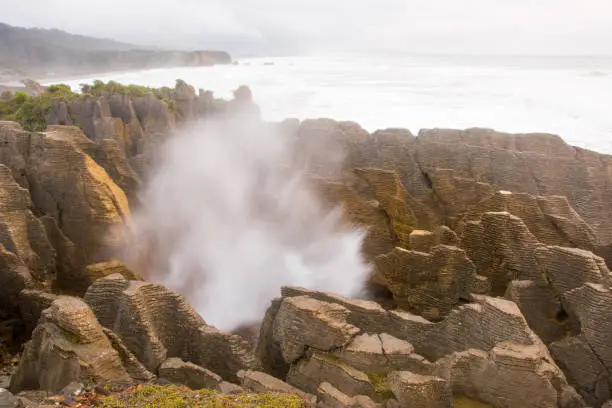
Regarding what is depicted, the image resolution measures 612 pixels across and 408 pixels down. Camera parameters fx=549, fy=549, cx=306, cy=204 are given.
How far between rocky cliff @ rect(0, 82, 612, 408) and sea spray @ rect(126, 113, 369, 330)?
60 cm

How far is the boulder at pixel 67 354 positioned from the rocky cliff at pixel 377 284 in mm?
30

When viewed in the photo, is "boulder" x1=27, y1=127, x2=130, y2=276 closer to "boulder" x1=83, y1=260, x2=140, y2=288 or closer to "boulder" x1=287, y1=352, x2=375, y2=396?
"boulder" x1=83, y1=260, x2=140, y2=288

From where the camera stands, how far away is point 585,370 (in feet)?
35.9

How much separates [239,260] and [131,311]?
20.8ft

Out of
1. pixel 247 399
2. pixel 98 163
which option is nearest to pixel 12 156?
pixel 98 163

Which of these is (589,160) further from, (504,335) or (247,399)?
(247,399)

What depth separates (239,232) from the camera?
60.6 ft

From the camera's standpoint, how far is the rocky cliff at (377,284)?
10039mm

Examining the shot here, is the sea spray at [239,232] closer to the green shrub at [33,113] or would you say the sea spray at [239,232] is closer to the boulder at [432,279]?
the boulder at [432,279]

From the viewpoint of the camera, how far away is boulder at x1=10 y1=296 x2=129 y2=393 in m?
10.2

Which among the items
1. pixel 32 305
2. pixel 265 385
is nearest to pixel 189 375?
pixel 265 385

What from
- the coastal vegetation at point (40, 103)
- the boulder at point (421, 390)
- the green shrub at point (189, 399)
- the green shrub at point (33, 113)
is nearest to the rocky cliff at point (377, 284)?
the boulder at point (421, 390)

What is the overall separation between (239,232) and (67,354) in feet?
28.4

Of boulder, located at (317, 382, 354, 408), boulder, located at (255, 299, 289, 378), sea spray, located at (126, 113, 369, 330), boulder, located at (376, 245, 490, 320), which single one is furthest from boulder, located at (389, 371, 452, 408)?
sea spray, located at (126, 113, 369, 330)
